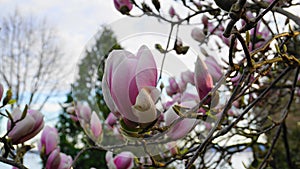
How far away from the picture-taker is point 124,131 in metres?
0.36

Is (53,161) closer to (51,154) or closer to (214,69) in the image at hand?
(51,154)

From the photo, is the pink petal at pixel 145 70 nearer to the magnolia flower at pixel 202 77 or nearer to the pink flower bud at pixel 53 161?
the magnolia flower at pixel 202 77

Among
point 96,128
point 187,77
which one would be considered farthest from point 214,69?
point 96,128

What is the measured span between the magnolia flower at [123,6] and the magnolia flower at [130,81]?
384mm

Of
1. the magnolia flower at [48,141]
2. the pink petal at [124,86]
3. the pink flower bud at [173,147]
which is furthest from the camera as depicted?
the magnolia flower at [48,141]

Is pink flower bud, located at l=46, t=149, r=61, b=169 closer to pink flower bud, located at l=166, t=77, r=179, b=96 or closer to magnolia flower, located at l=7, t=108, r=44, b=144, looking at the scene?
magnolia flower, located at l=7, t=108, r=44, b=144

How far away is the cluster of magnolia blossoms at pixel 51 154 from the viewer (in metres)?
0.55

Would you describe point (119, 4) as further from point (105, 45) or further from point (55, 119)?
point (55, 119)

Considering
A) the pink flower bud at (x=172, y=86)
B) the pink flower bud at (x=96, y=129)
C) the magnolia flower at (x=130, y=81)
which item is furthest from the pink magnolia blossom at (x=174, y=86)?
the magnolia flower at (x=130, y=81)

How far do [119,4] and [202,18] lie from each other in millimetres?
326

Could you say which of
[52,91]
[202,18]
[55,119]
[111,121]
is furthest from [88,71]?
[52,91]

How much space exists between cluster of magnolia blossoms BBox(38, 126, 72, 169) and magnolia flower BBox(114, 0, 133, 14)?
9.8 inches

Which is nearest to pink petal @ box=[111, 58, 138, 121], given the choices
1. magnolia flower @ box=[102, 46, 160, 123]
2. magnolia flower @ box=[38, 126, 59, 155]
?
magnolia flower @ box=[102, 46, 160, 123]

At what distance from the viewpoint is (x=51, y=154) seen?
0.56 m
